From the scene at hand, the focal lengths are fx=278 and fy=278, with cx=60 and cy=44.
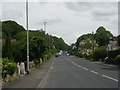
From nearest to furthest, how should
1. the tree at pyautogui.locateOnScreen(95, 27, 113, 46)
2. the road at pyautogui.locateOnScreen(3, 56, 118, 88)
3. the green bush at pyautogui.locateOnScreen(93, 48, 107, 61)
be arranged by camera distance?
the road at pyautogui.locateOnScreen(3, 56, 118, 88) < the green bush at pyautogui.locateOnScreen(93, 48, 107, 61) < the tree at pyautogui.locateOnScreen(95, 27, 113, 46)

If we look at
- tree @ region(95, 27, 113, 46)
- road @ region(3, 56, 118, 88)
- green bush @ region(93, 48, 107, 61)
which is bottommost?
road @ region(3, 56, 118, 88)

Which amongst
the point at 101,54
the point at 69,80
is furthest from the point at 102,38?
the point at 69,80

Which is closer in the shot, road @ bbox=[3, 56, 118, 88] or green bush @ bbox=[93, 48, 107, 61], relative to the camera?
road @ bbox=[3, 56, 118, 88]

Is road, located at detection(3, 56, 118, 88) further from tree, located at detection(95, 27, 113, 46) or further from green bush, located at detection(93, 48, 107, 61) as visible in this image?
tree, located at detection(95, 27, 113, 46)

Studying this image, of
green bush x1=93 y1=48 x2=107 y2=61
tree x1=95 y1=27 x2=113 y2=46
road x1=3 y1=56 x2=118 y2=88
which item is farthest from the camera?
tree x1=95 y1=27 x2=113 y2=46

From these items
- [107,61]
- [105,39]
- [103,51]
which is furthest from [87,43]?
[107,61]

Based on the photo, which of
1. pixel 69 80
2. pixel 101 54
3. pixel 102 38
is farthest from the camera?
pixel 102 38

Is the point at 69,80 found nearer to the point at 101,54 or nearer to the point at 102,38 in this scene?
the point at 101,54

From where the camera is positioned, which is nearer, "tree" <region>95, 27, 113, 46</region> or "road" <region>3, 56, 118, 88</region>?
"road" <region>3, 56, 118, 88</region>

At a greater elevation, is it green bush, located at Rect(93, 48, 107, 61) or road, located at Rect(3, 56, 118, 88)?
green bush, located at Rect(93, 48, 107, 61)

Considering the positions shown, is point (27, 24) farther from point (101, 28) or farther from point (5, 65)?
point (101, 28)

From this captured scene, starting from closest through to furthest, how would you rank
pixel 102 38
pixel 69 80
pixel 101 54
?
pixel 69 80 < pixel 101 54 < pixel 102 38

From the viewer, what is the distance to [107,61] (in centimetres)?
4728

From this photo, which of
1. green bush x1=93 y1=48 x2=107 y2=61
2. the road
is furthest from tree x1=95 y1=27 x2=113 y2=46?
the road
